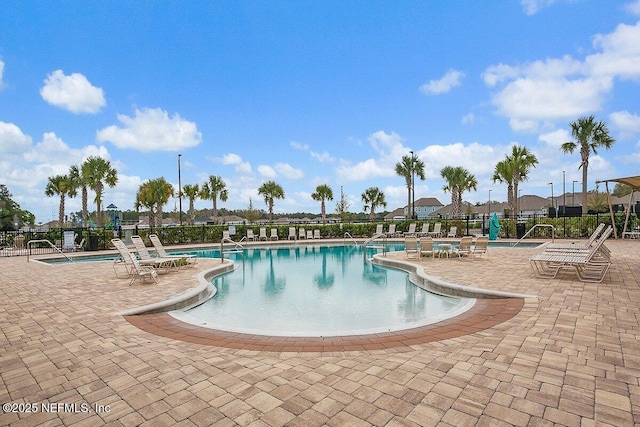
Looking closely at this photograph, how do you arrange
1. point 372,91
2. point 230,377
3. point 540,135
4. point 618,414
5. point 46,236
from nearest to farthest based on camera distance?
point 618,414, point 230,377, point 46,236, point 372,91, point 540,135

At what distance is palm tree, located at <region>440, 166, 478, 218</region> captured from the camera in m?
35.9

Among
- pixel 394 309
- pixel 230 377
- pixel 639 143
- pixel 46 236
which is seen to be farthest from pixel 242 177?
pixel 230 377

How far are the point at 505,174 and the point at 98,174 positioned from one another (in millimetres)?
32803

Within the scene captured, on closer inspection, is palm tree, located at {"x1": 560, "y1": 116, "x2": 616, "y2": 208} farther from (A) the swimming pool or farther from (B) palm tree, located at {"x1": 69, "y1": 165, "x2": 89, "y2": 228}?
(B) palm tree, located at {"x1": 69, "y1": 165, "x2": 89, "y2": 228}

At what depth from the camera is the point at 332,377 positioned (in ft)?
9.34

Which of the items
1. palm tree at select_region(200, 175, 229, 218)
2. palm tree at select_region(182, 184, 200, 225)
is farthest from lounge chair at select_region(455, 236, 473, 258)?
palm tree at select_region(200, 175, 229, 218)

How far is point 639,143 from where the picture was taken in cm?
1942

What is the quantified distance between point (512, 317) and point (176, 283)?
6.42 m

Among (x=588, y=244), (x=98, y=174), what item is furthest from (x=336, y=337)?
(x=98, y=174)

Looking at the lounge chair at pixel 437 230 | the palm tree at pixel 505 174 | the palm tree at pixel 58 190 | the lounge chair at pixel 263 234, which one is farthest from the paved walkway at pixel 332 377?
the palm tree at pixel 58 190

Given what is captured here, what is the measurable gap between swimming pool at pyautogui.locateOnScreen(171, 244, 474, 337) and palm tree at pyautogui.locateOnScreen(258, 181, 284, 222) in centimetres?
3106

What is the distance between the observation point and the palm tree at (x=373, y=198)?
45.5m

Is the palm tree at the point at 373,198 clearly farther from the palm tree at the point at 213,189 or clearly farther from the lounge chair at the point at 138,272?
the lounge chair at the point at 138,272

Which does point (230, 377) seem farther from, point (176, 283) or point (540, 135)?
point (540, 135)
